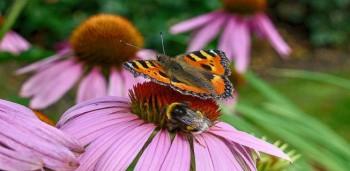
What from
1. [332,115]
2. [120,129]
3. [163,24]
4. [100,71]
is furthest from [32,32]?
[120,129]

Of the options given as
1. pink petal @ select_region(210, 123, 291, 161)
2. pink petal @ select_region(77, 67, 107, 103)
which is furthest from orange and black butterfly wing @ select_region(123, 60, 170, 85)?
pink petal @ select_region(77, 67, 107, 103)

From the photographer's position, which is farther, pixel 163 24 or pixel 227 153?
pixel 163 24

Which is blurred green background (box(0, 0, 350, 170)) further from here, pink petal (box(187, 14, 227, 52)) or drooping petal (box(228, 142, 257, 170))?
drooping petal (box(228, 142, 257, 170))

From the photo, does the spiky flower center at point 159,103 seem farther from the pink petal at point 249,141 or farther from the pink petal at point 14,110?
the pink petal at point 14,110

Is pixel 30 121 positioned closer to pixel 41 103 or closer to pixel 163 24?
pixel 41 103

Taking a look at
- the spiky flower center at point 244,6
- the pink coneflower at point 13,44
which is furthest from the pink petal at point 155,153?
the spiky flower center at point 244,6

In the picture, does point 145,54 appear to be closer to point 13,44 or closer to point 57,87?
point 57,87
